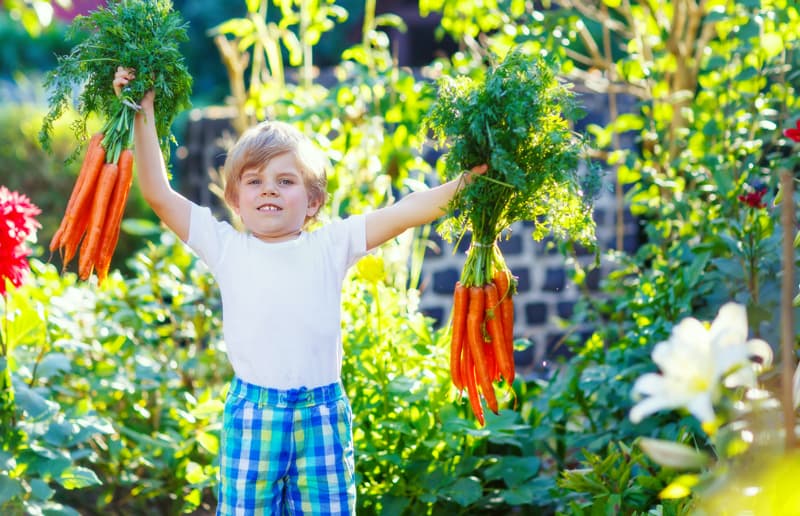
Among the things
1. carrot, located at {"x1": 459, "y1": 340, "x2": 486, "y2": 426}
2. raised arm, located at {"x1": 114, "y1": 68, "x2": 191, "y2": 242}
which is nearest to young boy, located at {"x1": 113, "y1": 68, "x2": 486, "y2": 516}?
raised arm, located at {"x1": 114, "y1": 68, "x2": 191, "y2": 242}

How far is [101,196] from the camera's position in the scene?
2.01 metres

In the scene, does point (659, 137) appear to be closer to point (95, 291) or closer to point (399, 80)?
point (399, 80)

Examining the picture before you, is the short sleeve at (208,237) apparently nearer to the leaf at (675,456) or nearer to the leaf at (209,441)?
the leaf at (209,441)

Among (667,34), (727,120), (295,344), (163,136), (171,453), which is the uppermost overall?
(667,34)

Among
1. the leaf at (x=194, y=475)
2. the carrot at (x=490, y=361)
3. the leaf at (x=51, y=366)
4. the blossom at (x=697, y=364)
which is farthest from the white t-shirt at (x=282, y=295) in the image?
the blossom at (x=697, y=364)

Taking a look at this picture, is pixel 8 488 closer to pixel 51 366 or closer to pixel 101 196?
pixel 51 366

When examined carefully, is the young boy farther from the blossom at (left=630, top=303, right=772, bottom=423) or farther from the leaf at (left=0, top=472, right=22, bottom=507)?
the blossom at (left=630, top=303, right=772, bottom=423)

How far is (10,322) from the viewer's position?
2.61 m

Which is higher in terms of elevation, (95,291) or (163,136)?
(163,136)

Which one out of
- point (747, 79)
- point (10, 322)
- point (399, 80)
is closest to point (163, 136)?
point (10, 322)

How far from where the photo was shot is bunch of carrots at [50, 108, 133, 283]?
79.0 inches

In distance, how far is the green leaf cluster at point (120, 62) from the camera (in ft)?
6.56

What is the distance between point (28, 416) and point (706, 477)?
176cm

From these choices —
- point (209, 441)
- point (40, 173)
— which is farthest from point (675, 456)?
point (40, 173)
